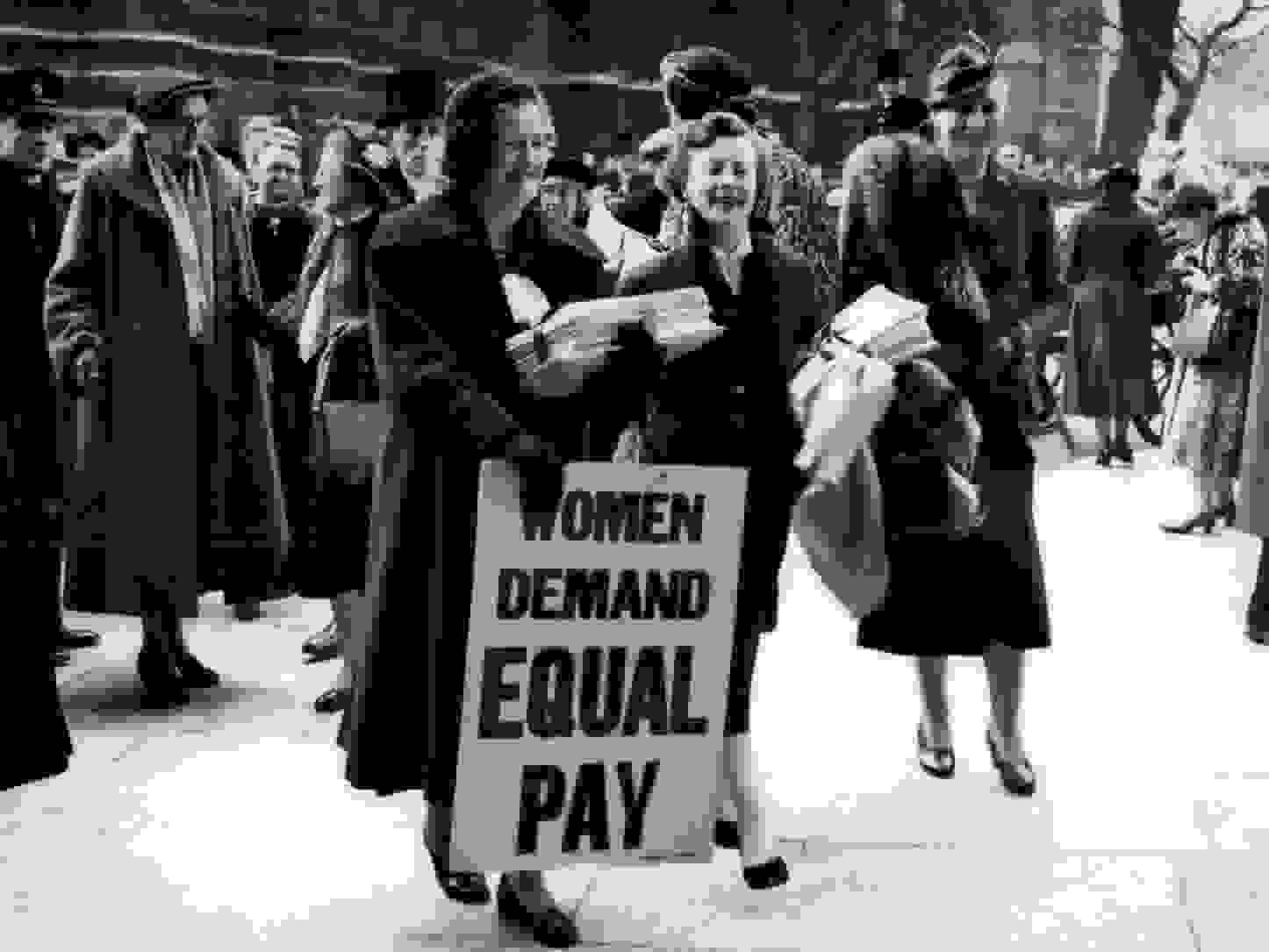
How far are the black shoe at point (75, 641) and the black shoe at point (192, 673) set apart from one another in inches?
33.4

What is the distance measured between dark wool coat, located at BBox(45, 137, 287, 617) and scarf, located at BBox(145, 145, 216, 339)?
Answer: 0.11 ft

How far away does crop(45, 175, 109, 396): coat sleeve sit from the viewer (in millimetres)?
6074

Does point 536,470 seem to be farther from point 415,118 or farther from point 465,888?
point 415,118

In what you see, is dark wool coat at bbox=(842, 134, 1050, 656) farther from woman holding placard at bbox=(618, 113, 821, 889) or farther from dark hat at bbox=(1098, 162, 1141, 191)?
dark hat at bbox=(1098, 162, 1141, 191)

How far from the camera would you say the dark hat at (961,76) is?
520 cm

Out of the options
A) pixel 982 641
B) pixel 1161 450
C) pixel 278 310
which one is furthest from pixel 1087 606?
pixel 1161 450

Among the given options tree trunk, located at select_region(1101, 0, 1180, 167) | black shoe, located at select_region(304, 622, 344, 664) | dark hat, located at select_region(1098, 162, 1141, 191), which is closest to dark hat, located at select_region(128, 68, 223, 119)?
black shoe, located at select_region(304, 622, 344, 664)

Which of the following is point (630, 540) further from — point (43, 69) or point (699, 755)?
point (43, 69)

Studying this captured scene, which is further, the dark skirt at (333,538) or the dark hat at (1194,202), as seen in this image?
the dark hat at (1194,202)

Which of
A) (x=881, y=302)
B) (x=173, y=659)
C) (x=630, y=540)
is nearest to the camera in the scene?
(x=630, y=540)

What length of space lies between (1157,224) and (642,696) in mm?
10851

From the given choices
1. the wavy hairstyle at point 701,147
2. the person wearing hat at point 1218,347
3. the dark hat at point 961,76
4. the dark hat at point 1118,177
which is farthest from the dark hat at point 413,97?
the dark hat at point 1118,177

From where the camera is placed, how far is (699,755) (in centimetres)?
395

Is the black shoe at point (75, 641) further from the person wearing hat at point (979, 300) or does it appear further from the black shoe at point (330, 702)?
the person wearing hat at point (979, 300)
